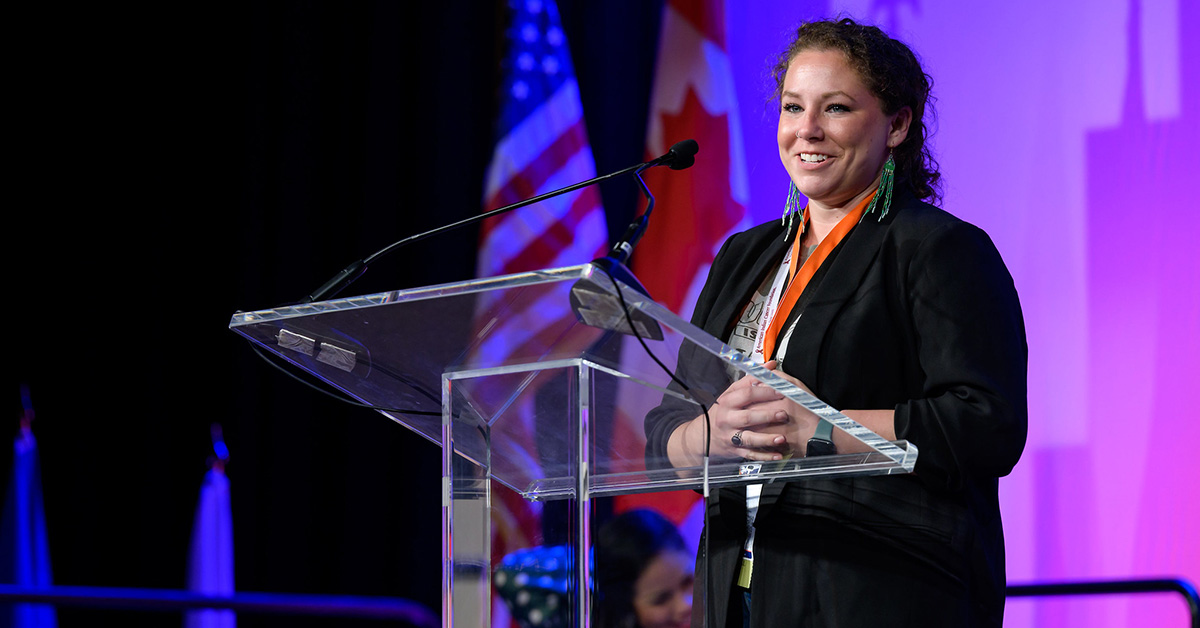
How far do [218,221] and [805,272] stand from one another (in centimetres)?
322

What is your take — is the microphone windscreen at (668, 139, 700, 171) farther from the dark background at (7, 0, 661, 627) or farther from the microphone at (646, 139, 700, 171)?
the dark background at (7, 0, 661, 627)

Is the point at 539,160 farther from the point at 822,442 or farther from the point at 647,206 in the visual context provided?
the point at 822,442

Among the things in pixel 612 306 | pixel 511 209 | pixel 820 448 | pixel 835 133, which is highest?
pixel 835 133

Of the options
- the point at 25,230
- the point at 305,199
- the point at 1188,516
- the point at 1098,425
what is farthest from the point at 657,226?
the point at 25,230

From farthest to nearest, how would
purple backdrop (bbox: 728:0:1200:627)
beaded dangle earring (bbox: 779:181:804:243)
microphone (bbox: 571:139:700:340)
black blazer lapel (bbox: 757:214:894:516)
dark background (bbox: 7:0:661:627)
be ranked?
1. dark background (bbox: 7:0:661:627)
2. purple backdrop (bbox: 728:0:1200:627)
3. beaded dangle earring (bbox: 779:181:804:243)
4. black blazer lapel (bbox: 757:214:894:516)
5. microphone (bbox: 571:139:700:340)

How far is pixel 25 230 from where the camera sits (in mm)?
4055

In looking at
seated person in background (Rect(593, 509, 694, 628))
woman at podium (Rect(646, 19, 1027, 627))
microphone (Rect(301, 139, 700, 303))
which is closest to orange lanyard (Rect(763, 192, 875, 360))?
woman at podium (Rect(646, 19, 1027, 627))

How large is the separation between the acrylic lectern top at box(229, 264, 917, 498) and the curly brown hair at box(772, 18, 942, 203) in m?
0.59

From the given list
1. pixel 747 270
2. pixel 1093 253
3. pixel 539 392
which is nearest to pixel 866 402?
pixel 747 270

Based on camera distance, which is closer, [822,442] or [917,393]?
[822,442]

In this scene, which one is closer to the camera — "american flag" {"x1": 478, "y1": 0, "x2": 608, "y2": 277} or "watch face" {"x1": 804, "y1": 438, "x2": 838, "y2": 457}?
"watch face" {"x1": 804, "y1": 438, "x2": 838, "y2": 457}

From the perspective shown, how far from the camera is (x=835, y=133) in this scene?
1483 mm

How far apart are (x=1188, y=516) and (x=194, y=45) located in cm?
366

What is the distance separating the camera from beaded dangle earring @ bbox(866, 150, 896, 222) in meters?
1.44
